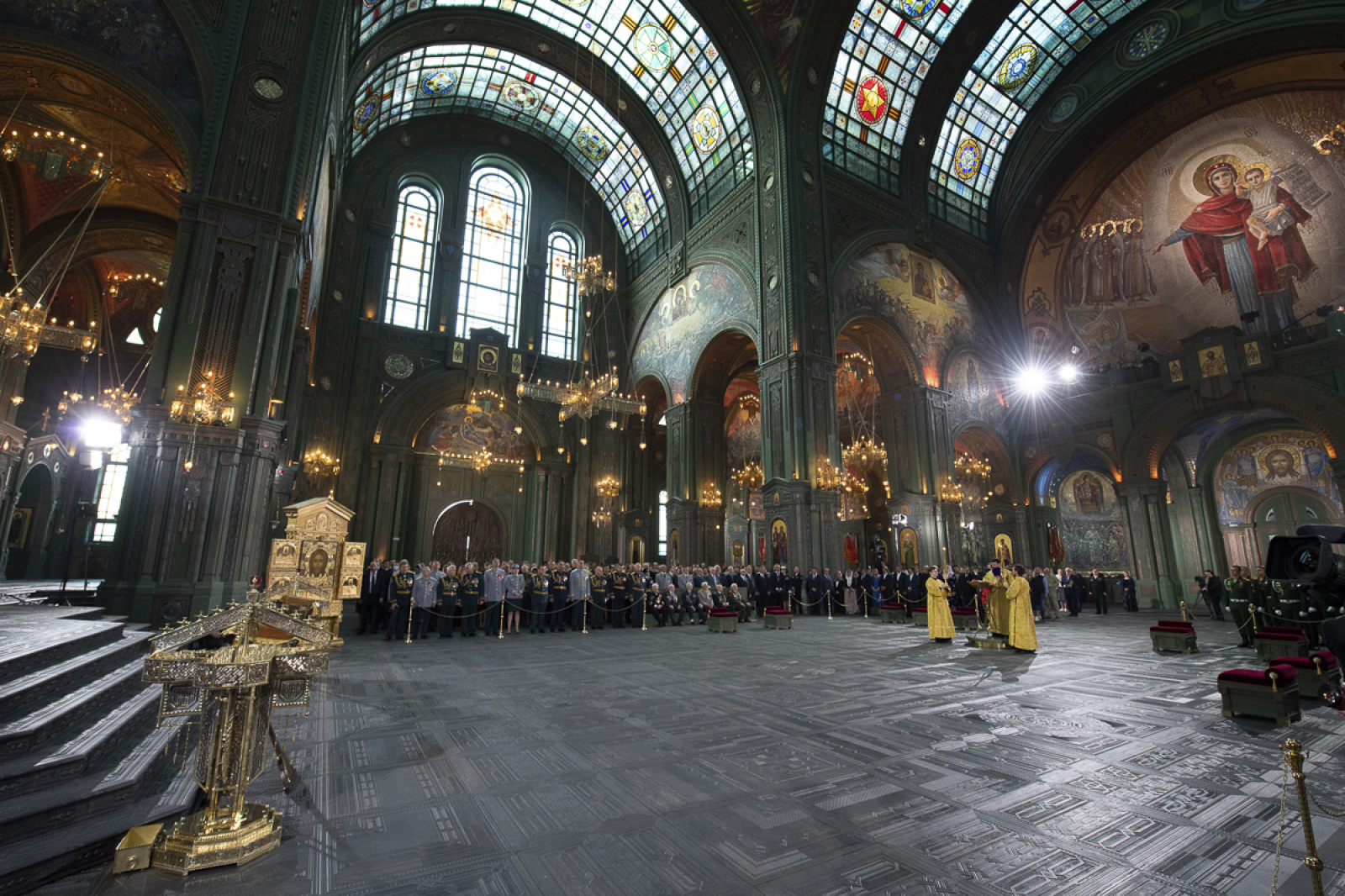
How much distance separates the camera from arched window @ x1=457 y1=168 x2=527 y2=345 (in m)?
23.7

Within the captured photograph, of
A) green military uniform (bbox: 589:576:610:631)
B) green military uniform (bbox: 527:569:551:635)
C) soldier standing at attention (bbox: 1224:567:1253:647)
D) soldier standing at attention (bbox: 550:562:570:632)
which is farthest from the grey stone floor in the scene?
green military uniform (bbox: 589:576:610:631)

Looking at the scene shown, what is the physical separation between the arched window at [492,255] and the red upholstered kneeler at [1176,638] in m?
22.0

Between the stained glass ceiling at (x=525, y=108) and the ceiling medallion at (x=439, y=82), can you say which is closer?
the stained glass ceiling at (x=525, y=108)

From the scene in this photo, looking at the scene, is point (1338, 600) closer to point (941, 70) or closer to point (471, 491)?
point (471, 491)

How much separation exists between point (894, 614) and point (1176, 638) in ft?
21.2

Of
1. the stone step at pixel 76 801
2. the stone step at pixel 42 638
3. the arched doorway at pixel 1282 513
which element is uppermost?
the arched doorway at pixel 1282 513

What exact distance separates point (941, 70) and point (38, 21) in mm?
24073

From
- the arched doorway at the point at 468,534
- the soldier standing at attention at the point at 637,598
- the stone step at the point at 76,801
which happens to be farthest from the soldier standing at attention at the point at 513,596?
the arched doorway at the point at 468,534

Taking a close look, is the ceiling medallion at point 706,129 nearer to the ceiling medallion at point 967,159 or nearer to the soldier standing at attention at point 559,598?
the ceiling medallion at point 967,159

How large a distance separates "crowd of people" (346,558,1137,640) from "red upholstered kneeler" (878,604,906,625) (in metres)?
0.60

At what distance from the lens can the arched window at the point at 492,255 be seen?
23.7m

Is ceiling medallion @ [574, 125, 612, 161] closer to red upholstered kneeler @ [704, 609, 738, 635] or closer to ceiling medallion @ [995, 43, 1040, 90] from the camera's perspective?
ceiling medallion @ [995, 43, 1040, 90]

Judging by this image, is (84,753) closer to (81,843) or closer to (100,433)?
(81,843)

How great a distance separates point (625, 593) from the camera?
45.9 ft
